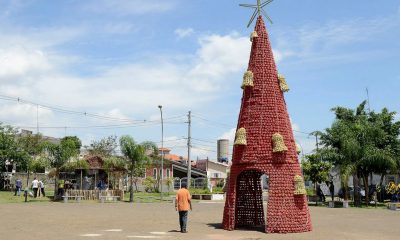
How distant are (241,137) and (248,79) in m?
2.05

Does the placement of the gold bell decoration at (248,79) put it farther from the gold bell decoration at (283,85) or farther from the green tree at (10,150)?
the green tree at (10,150)

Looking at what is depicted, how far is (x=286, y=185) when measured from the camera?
1501 centimetres

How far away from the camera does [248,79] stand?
16.1m

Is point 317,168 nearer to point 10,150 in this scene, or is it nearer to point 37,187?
point 37,187

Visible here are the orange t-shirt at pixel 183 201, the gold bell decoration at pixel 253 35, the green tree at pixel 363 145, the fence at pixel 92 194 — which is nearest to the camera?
the orange t-shirt at pixel 183 201

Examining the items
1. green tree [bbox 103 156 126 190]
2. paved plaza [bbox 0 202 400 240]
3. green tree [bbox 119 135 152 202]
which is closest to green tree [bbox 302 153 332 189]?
Answer: green tree [bbox 119 135 152 202]

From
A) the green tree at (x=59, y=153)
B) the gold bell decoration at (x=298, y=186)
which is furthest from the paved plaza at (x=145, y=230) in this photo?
the green tree at (x=59, y=153)

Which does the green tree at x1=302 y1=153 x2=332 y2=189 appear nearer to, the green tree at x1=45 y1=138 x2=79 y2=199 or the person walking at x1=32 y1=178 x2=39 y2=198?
the green tree at x1=45 y1=138 x2=79 y2=199

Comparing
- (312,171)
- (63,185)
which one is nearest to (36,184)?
(63,185)

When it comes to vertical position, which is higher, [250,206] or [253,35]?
[253,35]

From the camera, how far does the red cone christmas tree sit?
1491 centimetres

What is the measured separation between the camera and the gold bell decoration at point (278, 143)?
49.1 ft

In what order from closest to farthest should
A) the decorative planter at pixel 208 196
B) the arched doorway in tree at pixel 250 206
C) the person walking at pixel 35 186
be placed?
the arched doorway in tree at pixel 250 206, the person walking at pixel 35 186, the decorative planter at pixel 208 196

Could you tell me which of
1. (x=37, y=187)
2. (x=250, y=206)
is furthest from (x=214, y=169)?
(x=250, y=206)
